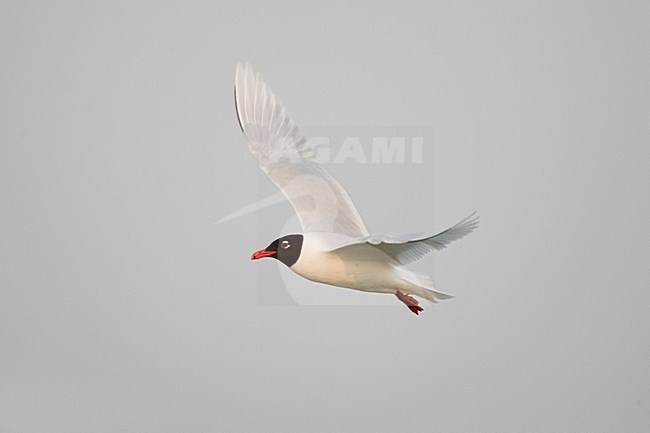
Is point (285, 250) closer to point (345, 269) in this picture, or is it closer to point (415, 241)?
point (345, 269)

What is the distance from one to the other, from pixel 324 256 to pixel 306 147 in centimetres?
120

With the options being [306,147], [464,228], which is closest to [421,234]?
[464,228]

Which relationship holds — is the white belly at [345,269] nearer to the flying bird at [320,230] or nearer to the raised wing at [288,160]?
the flying bird at [320,230]

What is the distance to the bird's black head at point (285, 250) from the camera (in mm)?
5312

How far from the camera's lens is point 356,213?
595cm

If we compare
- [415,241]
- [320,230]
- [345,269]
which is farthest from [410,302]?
[415,241]

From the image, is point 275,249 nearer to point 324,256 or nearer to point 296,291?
point 324,256

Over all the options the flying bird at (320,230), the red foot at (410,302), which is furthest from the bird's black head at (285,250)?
the red foot at (410,302)

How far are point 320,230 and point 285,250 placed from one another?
44 centimetres

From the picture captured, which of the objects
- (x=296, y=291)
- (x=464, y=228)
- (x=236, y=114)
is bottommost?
(x=296, y=291)

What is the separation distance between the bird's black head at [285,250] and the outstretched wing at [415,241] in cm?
31

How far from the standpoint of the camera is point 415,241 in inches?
175

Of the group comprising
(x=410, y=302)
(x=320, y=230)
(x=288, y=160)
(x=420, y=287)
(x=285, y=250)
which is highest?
(x=288, y=160)

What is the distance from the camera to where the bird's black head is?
5312 millimetres
